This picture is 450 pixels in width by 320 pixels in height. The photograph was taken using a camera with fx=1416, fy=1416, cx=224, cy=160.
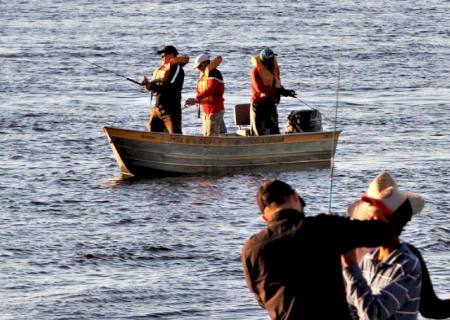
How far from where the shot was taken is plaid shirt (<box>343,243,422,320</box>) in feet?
20.5

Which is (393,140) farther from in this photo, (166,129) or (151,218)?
(151,218)

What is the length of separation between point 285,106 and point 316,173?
→ 8477mm

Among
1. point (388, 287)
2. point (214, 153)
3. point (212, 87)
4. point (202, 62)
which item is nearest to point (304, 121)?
point (214, 153)

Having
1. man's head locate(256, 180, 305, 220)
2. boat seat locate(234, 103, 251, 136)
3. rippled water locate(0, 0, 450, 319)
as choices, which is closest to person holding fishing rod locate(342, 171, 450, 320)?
man's head locate(256, 180, 305, 220)

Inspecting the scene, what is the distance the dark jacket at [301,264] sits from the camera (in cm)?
626

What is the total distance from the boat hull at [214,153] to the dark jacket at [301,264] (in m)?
13.5

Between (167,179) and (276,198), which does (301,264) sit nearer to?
(276,198)

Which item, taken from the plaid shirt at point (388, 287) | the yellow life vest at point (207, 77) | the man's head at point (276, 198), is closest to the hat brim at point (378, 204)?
the plaid shirt at point (388, 287)

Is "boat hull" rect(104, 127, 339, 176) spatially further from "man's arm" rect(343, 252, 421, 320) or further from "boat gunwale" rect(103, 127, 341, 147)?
"man's arm" rect(343, 252, 421, 320)

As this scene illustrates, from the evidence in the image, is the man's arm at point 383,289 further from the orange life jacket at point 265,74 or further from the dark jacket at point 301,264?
the orange life jacket at point 265,74

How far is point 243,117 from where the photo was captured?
21.2m

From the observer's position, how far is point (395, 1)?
209ft

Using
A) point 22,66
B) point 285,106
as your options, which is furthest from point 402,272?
point 22,66

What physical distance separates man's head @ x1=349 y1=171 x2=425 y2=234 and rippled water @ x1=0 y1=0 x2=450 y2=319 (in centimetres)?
571
